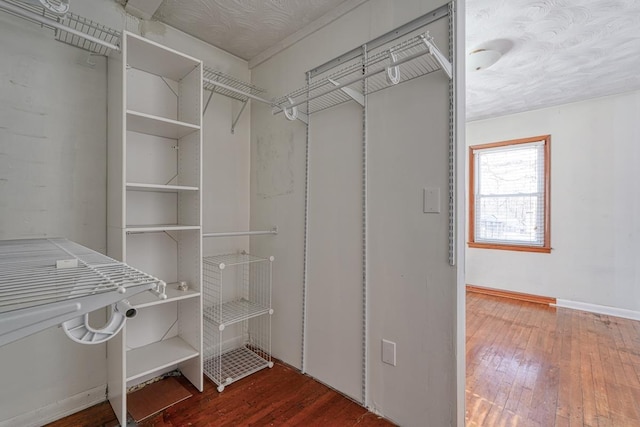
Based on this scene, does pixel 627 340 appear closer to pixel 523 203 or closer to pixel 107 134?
pixel 523 203

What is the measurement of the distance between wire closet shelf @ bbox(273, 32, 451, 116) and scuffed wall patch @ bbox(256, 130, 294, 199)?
33 centimetres

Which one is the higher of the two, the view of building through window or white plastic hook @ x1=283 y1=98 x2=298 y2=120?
white plastic hook @ x1=283 y1=98 x2=298 y2=120

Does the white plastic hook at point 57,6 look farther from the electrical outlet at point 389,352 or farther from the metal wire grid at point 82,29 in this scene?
the electrical outlet at point 389,352

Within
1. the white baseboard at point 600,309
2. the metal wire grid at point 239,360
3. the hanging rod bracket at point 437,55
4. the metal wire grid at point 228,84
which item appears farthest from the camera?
the white baseboard at point 600,309

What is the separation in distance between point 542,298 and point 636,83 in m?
2.66

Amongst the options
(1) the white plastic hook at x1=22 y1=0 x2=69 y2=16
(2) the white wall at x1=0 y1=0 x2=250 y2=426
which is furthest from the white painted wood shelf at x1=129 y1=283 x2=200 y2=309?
(1) the white plastic hook at x1=22 y1=0 x2=69 y2=16

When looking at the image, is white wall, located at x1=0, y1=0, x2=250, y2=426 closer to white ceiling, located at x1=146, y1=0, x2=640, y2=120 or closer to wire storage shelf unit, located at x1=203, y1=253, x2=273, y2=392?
white ceiling, located at x1=146, y1=0, x2=640, y2=120

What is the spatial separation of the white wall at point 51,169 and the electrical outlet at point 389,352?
5.75 feet

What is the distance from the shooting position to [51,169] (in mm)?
1663

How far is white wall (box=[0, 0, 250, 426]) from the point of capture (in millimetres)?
1537

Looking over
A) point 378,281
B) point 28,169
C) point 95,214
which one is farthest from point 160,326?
point 378,281

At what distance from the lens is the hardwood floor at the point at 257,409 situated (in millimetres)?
1637

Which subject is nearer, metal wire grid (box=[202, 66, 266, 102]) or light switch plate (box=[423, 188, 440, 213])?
light switch plate (box=[423, 188, 440, 213])

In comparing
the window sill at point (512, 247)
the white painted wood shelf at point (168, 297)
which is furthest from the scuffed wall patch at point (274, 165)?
the window sill at point (512, 247)
